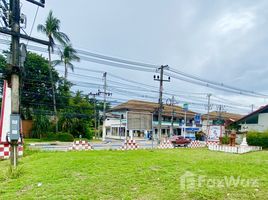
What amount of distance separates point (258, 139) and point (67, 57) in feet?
71.6

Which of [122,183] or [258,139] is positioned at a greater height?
[122,183]

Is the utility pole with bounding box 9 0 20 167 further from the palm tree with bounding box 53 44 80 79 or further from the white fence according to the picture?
the palm tree with bounding box 53 44 80 79

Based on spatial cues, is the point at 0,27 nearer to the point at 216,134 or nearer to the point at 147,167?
the point at 147,167

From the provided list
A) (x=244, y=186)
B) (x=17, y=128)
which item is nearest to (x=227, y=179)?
(x=244, y=186)

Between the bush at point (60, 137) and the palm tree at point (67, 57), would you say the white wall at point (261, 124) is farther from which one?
the palm tree at point (67, 57)

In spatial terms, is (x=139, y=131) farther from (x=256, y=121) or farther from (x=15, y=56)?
(x=15, y=56)

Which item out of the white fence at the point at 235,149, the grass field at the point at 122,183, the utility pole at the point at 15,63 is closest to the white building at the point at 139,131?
the white fence at the point at 235,149

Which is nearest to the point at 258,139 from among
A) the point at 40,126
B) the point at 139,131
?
the point at 40,126

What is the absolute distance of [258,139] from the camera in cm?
1864

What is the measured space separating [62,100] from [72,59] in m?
6.84

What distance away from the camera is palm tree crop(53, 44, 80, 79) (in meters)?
27.3

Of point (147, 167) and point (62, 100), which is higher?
point (62, 100)

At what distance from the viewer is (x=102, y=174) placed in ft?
19.9

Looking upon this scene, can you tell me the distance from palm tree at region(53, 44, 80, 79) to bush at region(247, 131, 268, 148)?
729 inches
